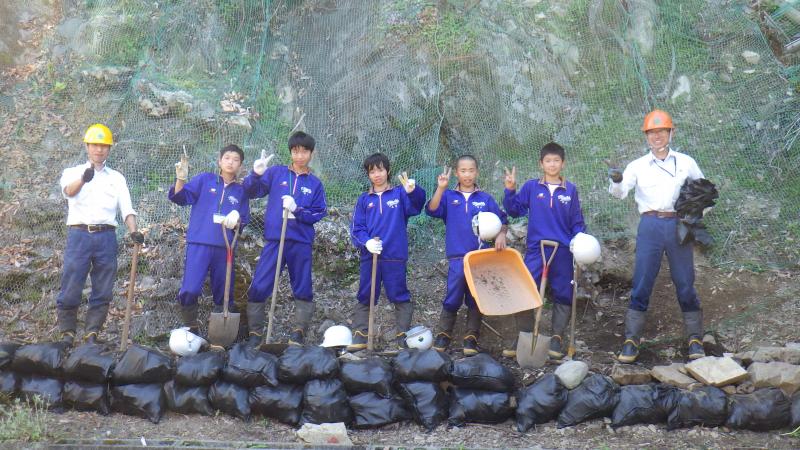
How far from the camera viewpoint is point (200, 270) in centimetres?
611

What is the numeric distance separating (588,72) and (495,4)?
1.43 m

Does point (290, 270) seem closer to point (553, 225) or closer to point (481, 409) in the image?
point (481, 409)

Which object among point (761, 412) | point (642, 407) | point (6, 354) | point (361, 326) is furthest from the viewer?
point (361, 326)

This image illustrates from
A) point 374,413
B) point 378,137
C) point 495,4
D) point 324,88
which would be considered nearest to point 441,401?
point 374,413

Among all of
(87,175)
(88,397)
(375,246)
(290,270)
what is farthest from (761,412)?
(87,175)

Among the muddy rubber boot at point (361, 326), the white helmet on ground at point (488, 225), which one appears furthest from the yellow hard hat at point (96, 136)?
the white helmet on ground at point (488, 225)

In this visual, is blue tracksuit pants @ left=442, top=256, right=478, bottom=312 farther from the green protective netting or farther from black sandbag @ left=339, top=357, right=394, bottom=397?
the green protective netting

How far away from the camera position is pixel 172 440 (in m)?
5.01

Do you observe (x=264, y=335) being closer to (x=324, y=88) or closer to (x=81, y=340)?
(x=81, y=340)

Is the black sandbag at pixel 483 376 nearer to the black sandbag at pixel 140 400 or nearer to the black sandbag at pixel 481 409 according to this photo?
the black sandbag at pixel 481 409

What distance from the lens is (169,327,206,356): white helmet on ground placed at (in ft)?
18.7

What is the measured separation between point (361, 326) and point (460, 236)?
3.64 feet

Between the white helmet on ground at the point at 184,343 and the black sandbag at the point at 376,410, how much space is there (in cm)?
134

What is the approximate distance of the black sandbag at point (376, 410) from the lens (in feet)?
17.0
